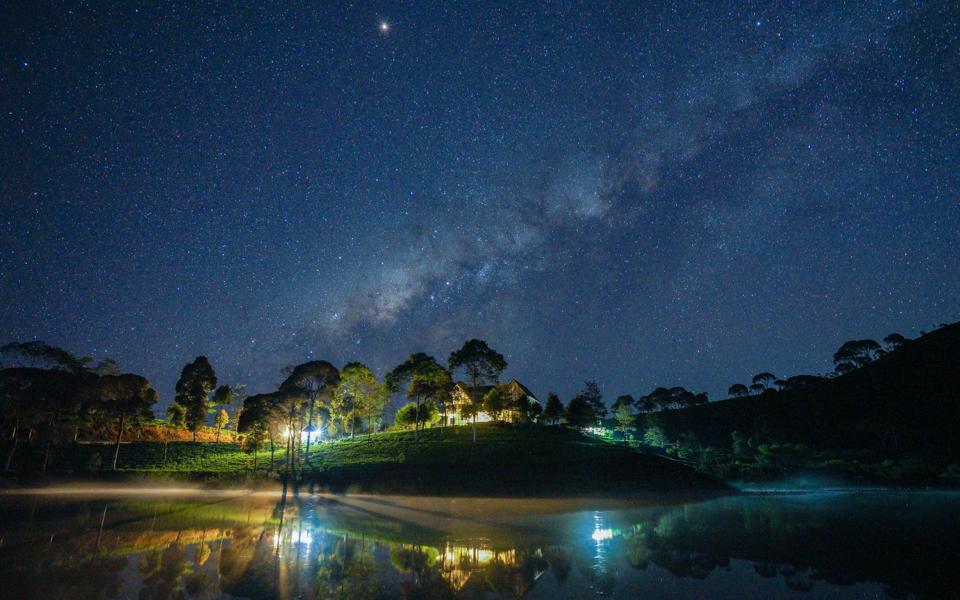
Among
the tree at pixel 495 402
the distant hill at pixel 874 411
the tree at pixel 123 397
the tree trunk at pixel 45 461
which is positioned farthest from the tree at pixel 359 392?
the distant hill at pixel 874 411

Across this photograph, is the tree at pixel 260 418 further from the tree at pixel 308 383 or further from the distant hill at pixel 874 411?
the distant hill at pixel 874 411

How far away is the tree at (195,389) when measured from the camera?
61469 millimetres

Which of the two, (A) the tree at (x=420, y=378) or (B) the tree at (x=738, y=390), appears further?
(B) the tree at (x=738, y=390)

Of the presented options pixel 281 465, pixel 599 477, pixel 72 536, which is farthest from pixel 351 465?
pixel 72 536

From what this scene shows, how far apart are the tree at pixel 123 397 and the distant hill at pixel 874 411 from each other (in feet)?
328

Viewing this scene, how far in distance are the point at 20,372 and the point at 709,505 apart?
248 feet

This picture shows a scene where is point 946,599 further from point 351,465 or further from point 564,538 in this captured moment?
point 351,465

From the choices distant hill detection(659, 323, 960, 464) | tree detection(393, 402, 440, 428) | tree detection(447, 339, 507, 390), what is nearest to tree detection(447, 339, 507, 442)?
tree detection(447, 339, 507, 390)

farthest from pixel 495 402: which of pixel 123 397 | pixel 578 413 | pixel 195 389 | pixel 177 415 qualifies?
pixel 123 397

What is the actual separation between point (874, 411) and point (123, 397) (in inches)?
5228

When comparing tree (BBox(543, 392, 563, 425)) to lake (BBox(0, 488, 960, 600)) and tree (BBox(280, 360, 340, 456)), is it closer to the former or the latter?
tree (BBox(280, 360, 340, 456))

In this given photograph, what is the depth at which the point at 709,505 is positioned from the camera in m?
32.2

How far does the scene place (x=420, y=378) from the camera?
60.8 meters

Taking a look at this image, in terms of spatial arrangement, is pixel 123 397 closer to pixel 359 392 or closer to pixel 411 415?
pixel 359 392
